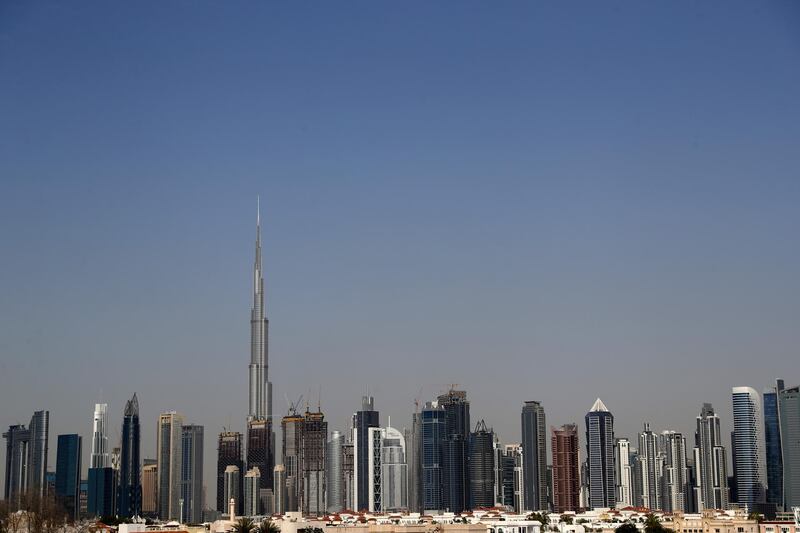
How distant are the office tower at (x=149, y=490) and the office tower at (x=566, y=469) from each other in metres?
56.3

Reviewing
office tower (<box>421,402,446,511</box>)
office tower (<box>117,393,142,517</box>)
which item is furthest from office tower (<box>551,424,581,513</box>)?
office tower (<box>117,393,142,517</box>)

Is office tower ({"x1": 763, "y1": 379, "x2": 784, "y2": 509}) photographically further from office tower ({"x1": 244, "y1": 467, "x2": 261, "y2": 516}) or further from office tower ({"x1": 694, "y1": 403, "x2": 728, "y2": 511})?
office tower ({"x1": 244, "y1": 467, "x2": 261, "y2": 516})

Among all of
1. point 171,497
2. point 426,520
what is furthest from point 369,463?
point 426,520

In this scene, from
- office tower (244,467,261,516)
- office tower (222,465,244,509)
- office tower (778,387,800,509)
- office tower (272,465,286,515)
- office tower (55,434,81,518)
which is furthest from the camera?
office tower (272,465,286,515)

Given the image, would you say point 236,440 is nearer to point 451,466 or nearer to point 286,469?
point 286,469

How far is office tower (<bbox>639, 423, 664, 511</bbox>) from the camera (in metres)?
182

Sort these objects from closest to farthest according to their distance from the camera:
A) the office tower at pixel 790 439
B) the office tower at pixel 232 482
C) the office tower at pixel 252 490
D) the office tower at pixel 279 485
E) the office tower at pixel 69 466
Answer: the office tower at pixel 790 439, the office tower at pixel 69 466, the office tower at pixel 252 490, the office tower at pixel 232 482, the office tower at pixel 279 485

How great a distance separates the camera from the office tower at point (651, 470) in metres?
182

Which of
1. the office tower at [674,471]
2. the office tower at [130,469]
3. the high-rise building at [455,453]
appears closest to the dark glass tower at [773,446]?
the office tower at [674,471]

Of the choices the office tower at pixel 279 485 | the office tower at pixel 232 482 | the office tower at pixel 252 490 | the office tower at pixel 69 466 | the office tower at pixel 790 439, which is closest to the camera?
the office tower at pixel 790 439

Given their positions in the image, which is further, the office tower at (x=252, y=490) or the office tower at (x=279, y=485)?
the office tower at (x=279, y=485)

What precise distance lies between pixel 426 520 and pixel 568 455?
292 feet

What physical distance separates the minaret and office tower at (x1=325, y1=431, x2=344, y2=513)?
11.5m

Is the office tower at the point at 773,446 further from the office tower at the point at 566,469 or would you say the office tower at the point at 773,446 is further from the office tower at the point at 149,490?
the office tower at the point at 149,490
